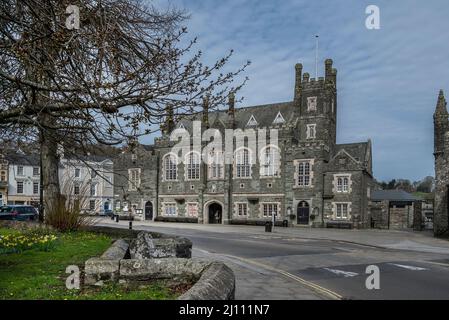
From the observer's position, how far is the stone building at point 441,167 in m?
34.8

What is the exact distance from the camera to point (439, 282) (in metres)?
12.8

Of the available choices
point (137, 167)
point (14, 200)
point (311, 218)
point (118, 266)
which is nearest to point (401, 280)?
point (118, 266)

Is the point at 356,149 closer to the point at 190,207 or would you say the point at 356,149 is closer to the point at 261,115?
the point at 261,115

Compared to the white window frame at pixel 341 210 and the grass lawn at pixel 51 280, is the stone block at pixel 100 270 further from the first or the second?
the white window frame at pixel 341 210

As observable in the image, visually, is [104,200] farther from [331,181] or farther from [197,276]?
[197,276]

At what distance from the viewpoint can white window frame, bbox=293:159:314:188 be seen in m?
50.1

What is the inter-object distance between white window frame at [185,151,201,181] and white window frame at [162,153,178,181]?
1.97 metres

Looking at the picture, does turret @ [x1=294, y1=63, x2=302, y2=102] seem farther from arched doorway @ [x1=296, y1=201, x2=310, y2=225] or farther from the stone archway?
the stone archway

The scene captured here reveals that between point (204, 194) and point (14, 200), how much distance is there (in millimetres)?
39383

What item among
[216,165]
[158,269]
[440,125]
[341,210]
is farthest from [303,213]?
[158,269]

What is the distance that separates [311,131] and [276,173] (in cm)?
606

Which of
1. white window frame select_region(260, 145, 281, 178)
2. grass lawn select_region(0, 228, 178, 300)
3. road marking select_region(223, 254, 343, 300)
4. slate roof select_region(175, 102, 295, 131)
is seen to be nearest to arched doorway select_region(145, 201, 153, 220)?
slate roof select_region(175, 102, 295, 131)

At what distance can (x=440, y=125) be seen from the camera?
3588cm

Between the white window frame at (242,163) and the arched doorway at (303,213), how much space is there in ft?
24.7
